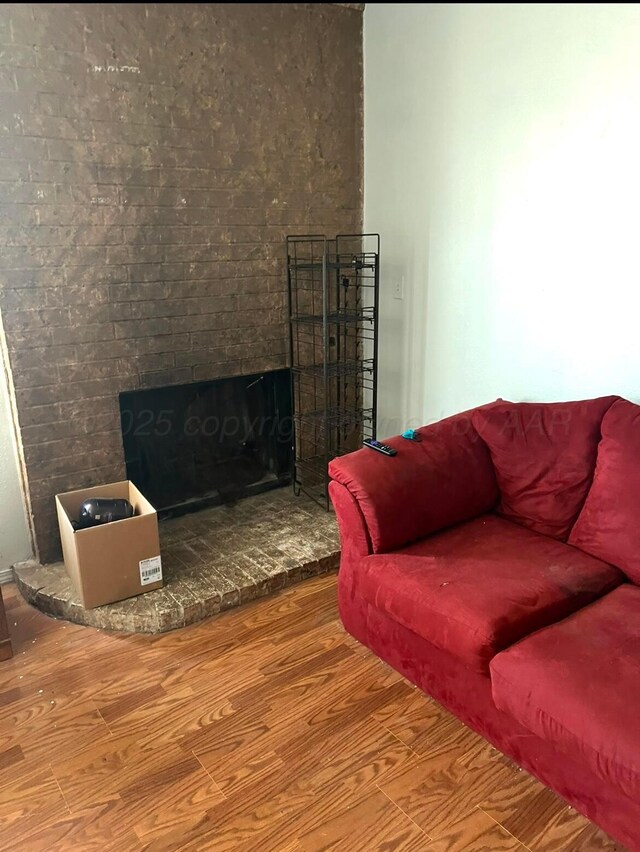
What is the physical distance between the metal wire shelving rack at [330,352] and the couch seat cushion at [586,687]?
64.7 inches

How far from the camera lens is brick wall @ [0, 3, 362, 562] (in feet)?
7.84

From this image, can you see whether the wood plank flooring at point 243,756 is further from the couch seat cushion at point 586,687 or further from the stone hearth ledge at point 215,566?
the couch seat cushion at point 586,687

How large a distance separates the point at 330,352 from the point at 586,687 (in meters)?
2.25

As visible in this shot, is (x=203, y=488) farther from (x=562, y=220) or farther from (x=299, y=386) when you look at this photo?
(x=562, y=220)

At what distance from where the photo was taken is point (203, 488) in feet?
10.5

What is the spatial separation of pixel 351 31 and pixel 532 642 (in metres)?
2.96

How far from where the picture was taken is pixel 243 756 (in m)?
1.79

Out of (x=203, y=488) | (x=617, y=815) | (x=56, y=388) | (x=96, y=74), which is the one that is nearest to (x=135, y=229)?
(x=96, y=74)

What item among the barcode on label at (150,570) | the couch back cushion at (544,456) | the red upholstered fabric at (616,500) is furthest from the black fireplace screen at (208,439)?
the red upholstered fabric at (616,500)

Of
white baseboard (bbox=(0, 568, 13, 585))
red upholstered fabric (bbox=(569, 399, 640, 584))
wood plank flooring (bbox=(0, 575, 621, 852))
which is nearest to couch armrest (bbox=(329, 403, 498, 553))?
red upholstered fabric (bbox=(569, 399, 640, 584))

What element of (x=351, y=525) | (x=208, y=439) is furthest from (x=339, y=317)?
(x=351, y=525)

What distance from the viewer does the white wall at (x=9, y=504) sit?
2.56 m

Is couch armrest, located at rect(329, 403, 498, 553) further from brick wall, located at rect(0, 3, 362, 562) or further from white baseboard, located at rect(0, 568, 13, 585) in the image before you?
white baseboard, located at rect(0, 568, 13, 585)

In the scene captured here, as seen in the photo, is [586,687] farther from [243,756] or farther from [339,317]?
[339,317]
